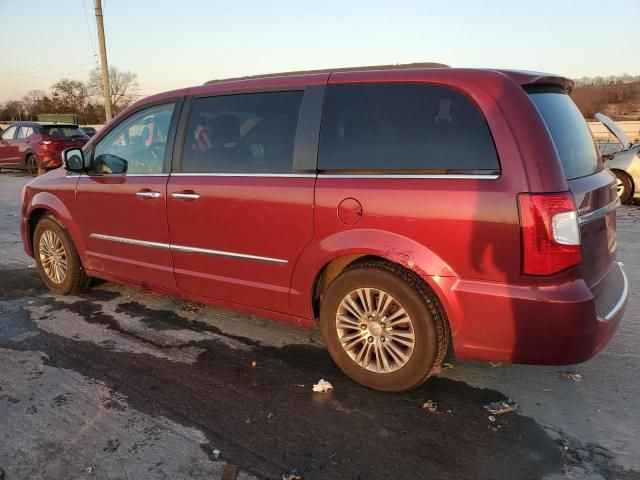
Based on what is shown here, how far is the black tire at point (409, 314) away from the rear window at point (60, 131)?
15985 millimetres

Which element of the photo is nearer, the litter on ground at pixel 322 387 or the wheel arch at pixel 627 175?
the litter on ground at pixel 322 387

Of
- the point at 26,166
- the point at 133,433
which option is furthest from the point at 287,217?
the point at 26,166

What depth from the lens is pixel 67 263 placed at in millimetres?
4832

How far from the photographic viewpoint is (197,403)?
2.96m

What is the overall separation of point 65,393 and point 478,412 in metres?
2.48

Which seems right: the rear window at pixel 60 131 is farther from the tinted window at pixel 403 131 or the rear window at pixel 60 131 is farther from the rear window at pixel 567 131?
the rear window at pixel 567 131

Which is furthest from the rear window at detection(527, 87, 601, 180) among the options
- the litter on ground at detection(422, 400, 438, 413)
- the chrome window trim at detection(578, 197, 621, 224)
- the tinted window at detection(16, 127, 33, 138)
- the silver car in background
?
the tinted window at detection(16, 127, 33, 138)

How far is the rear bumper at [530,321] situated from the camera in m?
2.54

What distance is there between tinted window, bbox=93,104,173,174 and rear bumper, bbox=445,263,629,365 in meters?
2.61

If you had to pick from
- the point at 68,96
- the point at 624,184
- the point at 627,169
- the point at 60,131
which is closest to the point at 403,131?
the point at 627,169

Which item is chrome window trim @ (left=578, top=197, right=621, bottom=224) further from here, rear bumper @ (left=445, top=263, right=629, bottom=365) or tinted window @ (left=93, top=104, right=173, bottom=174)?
tinted window @ (left=93, top=104, right=173, bottom=174)

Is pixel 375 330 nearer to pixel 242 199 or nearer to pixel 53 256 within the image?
pixel 242 199

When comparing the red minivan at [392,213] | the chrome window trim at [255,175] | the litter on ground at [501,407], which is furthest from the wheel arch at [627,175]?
the chrome window trim at [255,175]

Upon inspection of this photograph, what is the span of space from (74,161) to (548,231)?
3.96 metres
